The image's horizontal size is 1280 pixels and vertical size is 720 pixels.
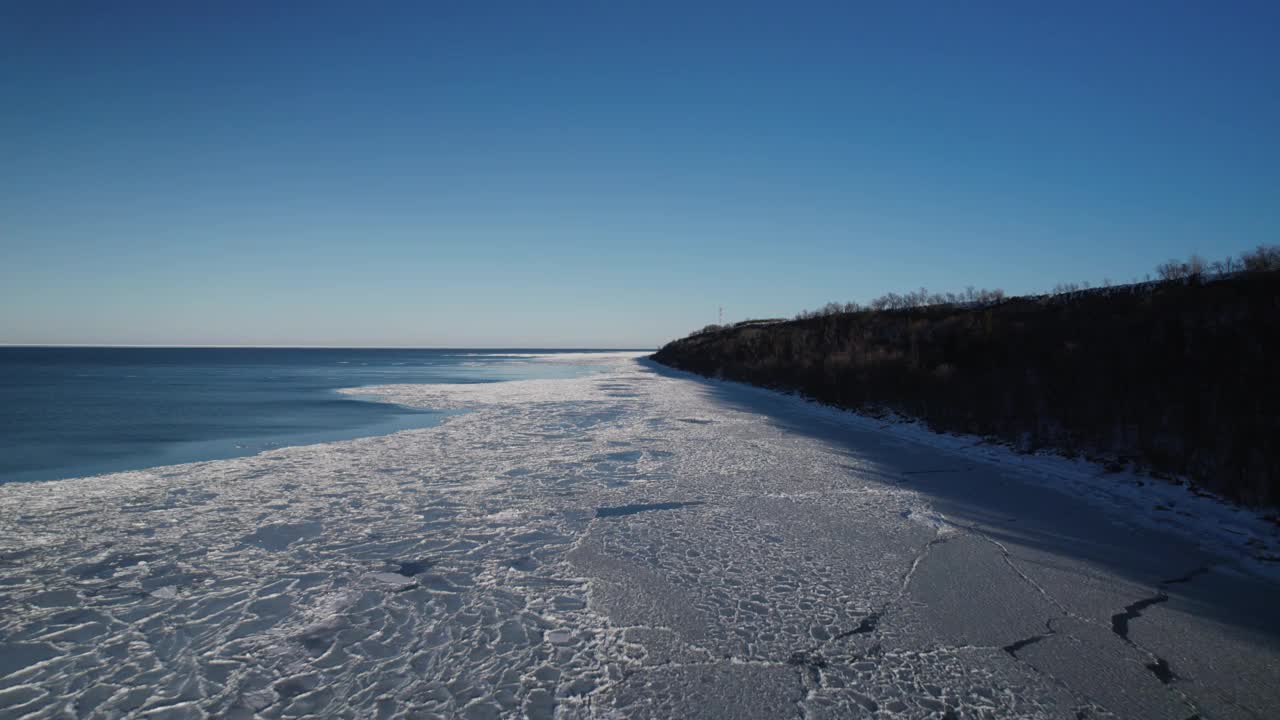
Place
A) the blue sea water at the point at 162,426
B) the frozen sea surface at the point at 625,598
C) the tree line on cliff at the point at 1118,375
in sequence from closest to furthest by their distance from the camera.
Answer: the frozen sea surface at the point at 625,598, the tree line on cliff at the point at 1118,375, the blue sea water at the point at 162,426

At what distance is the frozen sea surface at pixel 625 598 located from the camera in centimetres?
286

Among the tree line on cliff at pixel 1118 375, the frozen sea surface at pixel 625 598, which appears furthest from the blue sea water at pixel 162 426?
the tree line on cliff at pixel 1118 375

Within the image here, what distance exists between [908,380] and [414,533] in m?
13.2

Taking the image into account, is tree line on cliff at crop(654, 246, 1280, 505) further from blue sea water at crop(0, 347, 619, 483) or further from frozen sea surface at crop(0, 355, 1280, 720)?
blue sea water at crop(0, 347, 619, 483)

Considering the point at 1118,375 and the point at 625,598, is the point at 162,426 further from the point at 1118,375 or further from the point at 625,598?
the point at 1118,375

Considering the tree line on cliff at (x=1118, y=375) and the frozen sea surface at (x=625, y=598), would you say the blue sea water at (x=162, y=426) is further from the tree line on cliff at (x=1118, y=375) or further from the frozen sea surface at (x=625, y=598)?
the tree line on cliff at (x=1118, y=375)

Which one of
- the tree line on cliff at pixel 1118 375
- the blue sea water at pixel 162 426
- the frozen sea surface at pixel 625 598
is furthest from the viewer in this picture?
the blue sea water at pixel 162 426

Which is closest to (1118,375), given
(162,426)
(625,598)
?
(625,598)

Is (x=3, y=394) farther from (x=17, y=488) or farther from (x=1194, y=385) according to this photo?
(x=1194, y=385)

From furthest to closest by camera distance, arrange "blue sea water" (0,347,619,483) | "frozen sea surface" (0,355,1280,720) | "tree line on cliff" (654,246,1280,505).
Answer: "blue sea water" (0,347,619,483) < "tree line on cliff" (654,246,1280,505) < "frozen sea surface" (0,355,1280,720)

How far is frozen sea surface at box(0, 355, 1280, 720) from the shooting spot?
2.86 meters

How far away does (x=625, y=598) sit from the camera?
3941 mm

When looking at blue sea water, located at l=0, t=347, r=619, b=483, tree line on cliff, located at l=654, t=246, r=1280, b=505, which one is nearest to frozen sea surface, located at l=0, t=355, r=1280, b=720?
tree line on cliff, located at l=654, t=246, r=1280, b=505

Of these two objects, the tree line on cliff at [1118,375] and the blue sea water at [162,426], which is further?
the blue sea water at [162,426]
